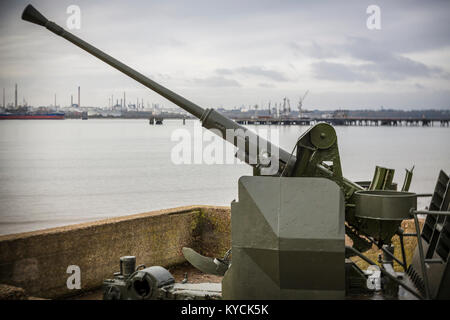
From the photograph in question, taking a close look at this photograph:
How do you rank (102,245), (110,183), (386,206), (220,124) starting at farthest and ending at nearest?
(110,183)
(102,245)
(220,124)
(386,206)

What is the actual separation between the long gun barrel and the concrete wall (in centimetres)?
252

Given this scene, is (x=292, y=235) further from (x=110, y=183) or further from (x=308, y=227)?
(x=110, y=183)

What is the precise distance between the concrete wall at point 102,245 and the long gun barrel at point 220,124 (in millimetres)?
2524

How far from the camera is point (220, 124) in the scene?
19.7 ft

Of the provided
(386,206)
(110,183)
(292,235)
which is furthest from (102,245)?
(110,183)

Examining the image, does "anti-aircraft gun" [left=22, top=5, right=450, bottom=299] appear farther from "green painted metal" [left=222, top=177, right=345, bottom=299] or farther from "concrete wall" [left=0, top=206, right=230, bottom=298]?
"concrete wall" [left=0, top=206, right=230, bottom=298]

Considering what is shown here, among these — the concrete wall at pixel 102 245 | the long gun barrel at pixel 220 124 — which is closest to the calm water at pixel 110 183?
the concrete wall at pixel 102 245

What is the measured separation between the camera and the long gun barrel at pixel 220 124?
5754mm

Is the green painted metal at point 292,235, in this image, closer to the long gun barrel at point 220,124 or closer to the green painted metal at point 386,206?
the green painted metal at point 386,206

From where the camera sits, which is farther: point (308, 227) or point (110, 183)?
point (110, 183)

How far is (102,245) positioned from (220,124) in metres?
3.12

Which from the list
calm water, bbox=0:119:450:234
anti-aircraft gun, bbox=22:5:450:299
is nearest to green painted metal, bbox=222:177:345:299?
anti-aircraft gun, bbox=22:5:450:299

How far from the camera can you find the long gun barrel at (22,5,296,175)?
18.9 feet
